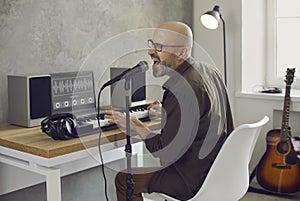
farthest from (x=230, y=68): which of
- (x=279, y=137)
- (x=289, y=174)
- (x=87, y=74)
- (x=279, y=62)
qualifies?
(x=87, y=74)

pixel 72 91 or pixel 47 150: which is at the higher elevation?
pixel 72 91

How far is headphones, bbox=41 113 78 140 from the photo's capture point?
6.70 ft

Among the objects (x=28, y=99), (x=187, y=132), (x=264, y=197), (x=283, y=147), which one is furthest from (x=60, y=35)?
(x=264, y=197)

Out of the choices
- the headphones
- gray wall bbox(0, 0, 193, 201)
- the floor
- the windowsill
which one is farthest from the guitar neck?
the headphones

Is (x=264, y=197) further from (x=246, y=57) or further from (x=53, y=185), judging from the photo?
(x=53, y=185)

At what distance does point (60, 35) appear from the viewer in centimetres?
269

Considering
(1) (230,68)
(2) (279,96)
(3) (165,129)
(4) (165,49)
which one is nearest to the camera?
(3) (165,129)

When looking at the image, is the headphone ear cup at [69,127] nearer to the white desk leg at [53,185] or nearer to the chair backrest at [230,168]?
the white desk leg at [53,185]

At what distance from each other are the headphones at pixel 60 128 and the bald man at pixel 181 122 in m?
0.23

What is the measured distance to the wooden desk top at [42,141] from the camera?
→ 6.32 ft

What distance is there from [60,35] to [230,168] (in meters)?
1.33

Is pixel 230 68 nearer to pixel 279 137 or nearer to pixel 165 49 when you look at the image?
pixel 279 137

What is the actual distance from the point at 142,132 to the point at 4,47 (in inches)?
36.9

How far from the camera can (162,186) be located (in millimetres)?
2152
